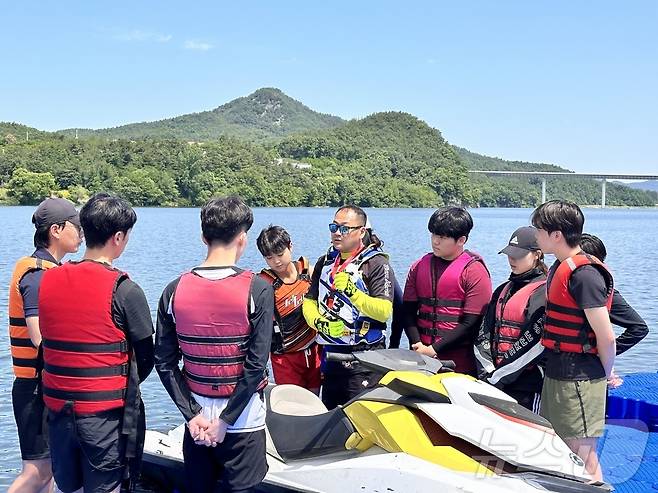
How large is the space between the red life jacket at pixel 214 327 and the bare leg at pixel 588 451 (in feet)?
5.07

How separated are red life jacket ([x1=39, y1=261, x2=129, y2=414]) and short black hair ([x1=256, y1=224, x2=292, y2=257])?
1.61 meters

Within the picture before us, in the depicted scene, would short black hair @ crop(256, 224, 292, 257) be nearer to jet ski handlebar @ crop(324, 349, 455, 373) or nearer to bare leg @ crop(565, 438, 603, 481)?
jet ski handlebar @ crop(324, 349, 455, 373)

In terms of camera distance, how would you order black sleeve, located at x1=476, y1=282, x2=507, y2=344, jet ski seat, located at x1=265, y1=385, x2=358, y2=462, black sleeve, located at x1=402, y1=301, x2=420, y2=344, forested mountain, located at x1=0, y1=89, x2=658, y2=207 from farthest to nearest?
forested mountain, located at x1=0, y1=89, x2=658, y2=207 < black sleeve, located at x1=402, y1=301, x2=420, y2=344 < black sleeve, located at x1=476, y1=282, x2=507, y2=344 < jet ski seat, located at x1=265, y1=385, x2=358, y2=462

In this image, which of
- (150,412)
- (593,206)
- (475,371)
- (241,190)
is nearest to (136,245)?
(150,412)

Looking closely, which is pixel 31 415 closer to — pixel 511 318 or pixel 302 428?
pixel 302 428

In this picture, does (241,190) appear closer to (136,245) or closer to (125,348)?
(136,245)

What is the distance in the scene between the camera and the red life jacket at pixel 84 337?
2811 mm

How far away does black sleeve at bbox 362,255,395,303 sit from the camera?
3975 mm

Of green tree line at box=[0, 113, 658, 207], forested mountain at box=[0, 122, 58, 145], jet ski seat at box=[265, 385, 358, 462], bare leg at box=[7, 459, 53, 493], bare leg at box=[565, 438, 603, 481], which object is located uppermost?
forested mountain at box=[0, 122, 58, 145]

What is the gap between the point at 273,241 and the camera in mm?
4402

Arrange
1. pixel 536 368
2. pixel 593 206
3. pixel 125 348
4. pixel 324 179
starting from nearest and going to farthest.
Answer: pixel 125 348 → pixel 536 368 → pixel 324 179 → pixel 593 206

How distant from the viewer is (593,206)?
15288cm

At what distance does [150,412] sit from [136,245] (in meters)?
21.7

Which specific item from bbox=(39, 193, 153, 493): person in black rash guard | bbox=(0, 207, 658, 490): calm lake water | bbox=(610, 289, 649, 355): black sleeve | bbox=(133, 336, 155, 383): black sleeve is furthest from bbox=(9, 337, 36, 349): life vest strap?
bbox=(610, 289, 649, 355): black sleeve
